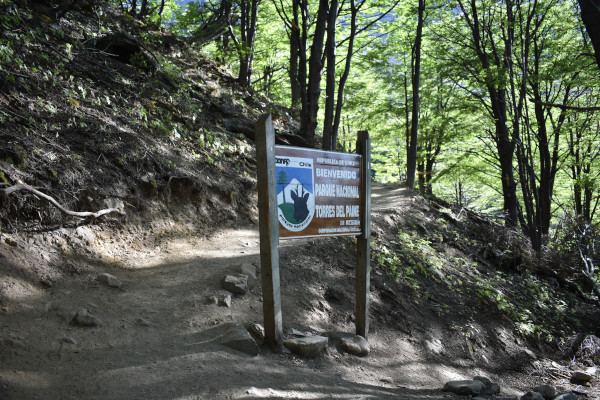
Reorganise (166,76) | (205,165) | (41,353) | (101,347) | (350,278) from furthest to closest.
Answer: (166,76), (205,165), (350,278), (101,347), (41,353)

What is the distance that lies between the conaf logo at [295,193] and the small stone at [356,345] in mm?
1615

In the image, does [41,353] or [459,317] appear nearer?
[41,353]

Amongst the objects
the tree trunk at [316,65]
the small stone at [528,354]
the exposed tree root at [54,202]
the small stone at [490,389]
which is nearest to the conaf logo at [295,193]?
the exposed tree root at [54,202]

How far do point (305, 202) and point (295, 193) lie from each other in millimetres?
164

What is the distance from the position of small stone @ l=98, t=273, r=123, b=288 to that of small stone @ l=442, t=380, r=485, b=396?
13.1 ft

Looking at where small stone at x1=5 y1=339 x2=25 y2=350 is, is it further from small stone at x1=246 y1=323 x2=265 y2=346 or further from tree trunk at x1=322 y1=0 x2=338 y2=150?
tree trunk at x1=322 y1=0 x2=338 y2=150

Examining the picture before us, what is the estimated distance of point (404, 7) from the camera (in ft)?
50.1

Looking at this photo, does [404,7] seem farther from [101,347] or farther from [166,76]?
[101,347]

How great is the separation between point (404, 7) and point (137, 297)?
1495 cm

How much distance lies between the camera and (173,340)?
3.81 metres

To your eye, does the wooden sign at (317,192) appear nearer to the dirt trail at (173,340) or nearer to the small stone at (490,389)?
the dirt trail at (173,340)

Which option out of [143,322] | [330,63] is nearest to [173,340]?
[143,322]

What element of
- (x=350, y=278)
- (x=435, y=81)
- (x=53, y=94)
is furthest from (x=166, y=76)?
(x=435, y=81)

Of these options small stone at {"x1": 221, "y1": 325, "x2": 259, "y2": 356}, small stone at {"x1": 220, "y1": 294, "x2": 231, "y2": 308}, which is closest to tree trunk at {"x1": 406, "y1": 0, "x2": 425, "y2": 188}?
small stone at {"x1": 220, "y1": 294, "x2": 231, "y2": 308}
